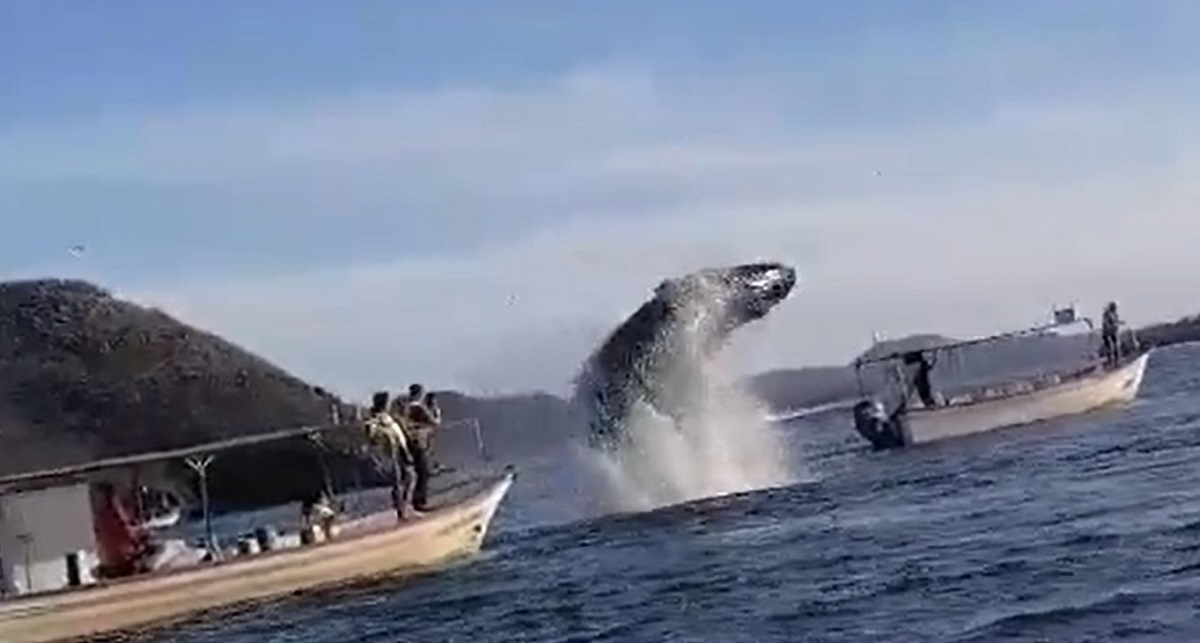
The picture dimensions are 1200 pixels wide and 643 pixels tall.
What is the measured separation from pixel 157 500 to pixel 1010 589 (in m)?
94.7

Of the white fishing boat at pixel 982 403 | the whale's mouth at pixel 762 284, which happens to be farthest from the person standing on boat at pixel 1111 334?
the whale's mouth at pixel 762 284

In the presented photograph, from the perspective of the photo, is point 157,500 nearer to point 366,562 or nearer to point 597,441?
point 597,441

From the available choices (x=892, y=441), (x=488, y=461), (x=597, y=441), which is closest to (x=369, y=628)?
(x=488, y=461)

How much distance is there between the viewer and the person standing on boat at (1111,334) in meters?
80.3

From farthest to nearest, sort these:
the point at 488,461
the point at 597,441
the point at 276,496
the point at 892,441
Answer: the point at 276,496, the point at 892,441, the point at 597,441, the point at 488,461

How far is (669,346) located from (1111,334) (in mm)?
24490

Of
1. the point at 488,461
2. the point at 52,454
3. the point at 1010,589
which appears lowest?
the point at 1010,589

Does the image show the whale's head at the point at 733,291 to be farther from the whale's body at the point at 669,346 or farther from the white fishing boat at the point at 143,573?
the white fishing boat at the point at 143,573

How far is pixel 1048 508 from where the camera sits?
38.1 m

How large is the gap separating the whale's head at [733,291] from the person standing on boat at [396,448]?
20.3m

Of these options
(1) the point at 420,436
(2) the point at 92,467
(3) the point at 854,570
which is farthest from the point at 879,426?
(3) the point at 854,570

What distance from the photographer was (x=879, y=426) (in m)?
70.1

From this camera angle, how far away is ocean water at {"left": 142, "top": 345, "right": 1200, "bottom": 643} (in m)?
26.3

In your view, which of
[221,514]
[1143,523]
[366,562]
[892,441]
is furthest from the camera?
[221,514]
